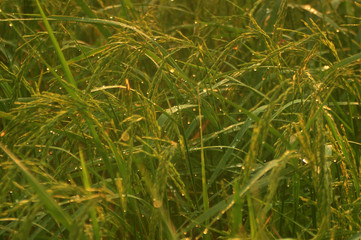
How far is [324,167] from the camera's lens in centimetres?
121

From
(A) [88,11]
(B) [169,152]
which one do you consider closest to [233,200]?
(B) [169,152]

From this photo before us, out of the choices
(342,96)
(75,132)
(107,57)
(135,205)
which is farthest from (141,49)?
(342,96)

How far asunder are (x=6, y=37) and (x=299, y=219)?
1.46 m

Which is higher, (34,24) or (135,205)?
(34,24)

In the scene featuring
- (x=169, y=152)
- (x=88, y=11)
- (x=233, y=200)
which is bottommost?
Result: (x=233, y=200)

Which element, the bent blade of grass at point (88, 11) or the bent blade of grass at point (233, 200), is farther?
the bent blade of grass at point (88, 11)

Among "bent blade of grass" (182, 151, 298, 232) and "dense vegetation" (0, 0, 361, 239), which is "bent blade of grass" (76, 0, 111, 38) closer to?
"dense vegetation" (0, 0, 361, 239)

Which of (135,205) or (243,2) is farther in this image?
(243,2)

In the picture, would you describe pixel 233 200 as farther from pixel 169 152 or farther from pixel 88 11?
pixel 88 11

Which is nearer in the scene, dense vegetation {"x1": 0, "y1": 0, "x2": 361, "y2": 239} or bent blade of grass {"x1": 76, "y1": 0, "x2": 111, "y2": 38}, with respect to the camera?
dense vegetation {"x1": 0, "y1": 0, "x2": 361, "y2": 239}

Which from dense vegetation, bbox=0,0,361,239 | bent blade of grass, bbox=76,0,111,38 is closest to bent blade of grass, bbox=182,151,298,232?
dense vegetation, bbox=0,0,361,239

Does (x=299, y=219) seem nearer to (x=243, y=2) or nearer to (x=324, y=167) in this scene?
(x=324, y=167)

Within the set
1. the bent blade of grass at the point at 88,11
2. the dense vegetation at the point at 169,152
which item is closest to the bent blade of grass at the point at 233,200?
the dense vegetation at the point at 169,152

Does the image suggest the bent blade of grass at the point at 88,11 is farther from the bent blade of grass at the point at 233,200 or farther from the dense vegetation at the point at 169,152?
the bent blade of grass at the point at 233,200
